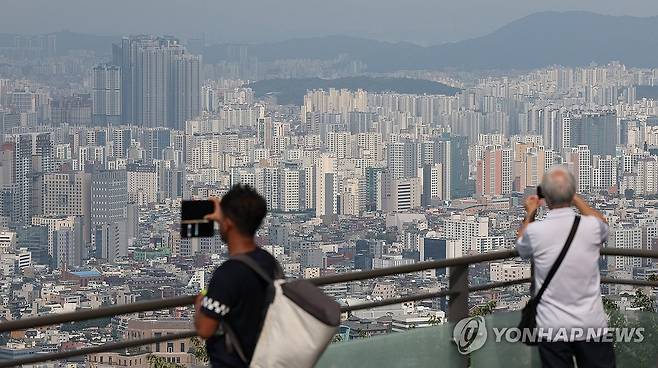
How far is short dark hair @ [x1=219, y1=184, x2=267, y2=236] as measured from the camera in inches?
102

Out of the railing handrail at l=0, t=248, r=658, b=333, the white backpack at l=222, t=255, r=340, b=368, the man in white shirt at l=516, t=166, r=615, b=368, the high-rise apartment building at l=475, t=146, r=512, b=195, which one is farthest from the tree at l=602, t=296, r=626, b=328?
the high-rise apartment building at l=475, t=146, r=512, b=195

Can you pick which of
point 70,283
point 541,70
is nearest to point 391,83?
point 541,70

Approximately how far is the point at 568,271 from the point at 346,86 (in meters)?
143

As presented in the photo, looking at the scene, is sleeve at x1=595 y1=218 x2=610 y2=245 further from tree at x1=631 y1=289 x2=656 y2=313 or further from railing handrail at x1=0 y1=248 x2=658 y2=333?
tree at x1=631 y1=289 x2=656 y2=313

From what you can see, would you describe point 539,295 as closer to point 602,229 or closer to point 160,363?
point 602,229

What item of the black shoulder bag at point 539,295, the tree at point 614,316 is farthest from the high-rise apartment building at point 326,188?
the black shoulder bag at point 539,295

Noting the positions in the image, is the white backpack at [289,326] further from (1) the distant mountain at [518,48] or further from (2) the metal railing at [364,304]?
(1) the distant mountain at [518,48]

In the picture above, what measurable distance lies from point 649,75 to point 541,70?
1330cm

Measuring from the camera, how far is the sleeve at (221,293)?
249cm

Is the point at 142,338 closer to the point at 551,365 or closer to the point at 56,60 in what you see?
the point at 551,365

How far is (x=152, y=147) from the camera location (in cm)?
11950

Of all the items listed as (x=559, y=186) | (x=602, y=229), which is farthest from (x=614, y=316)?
(x=559, y=186)

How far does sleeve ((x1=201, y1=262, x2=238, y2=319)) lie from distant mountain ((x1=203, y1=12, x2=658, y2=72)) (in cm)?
15185

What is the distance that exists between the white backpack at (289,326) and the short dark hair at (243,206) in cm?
8
